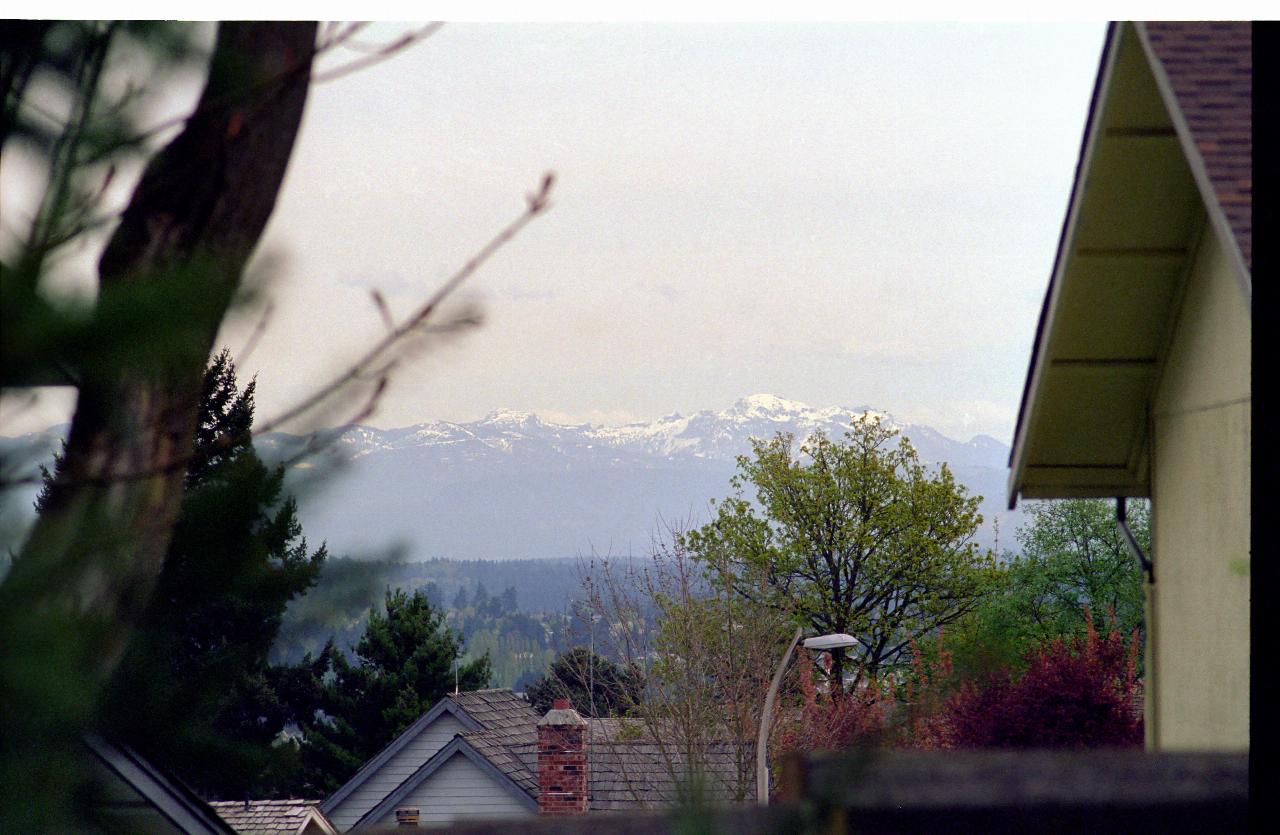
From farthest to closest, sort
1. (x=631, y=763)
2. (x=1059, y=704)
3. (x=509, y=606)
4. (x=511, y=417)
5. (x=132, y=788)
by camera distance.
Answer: (x=509, y=606) < (x=511, y=417) < (x=631, y=763) < (x=1059, y=704) < (x=132, y=788)

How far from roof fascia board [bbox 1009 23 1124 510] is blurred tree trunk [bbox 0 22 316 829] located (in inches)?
93.5

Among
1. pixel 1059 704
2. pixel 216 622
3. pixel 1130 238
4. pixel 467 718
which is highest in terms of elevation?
pixel 1130 238

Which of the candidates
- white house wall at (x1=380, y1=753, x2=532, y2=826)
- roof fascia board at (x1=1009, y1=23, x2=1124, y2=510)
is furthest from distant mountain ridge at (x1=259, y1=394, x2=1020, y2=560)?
roof fascia board at (x1=1009, y1=23, x2=1124, y2=510)

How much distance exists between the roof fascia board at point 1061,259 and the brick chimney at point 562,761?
5.72 metres

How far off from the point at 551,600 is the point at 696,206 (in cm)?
532

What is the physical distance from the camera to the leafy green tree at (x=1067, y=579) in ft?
29.3

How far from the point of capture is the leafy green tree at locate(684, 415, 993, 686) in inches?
486

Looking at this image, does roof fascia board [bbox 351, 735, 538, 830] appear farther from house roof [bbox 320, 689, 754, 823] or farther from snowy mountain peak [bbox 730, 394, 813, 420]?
snowy mountain peak [bbox 730, 394, 813, 420]

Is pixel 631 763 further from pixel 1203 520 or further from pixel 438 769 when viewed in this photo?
pixel 1203 520

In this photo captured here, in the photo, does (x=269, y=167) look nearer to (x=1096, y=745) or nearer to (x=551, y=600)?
(x=1096, y=745)

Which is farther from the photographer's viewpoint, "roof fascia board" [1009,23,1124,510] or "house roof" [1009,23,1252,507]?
"roof fascia board" [1009,23,1124,510]

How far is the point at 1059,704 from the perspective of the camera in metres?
4.05

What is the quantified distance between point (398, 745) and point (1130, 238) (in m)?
7.74

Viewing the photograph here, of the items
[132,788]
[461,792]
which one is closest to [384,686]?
[461,792]
